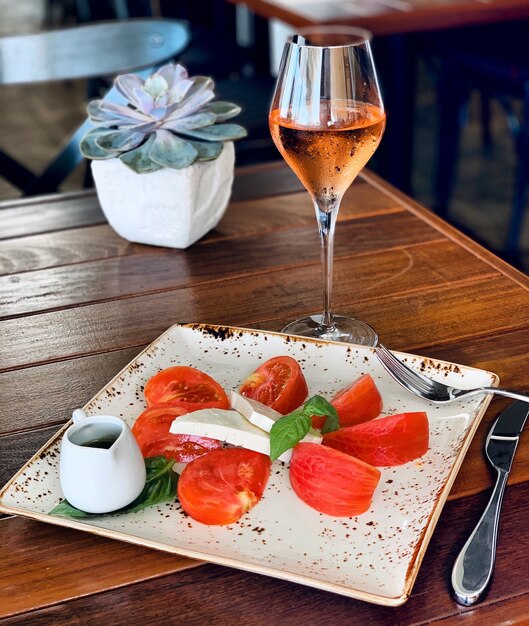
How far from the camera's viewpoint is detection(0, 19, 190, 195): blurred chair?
1633 mm

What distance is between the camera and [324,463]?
22.2 inches

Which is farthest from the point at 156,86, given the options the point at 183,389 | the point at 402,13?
the point at 402,13

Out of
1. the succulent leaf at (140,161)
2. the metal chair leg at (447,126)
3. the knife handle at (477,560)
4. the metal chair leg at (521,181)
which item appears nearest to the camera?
the knife handle at (477,560)

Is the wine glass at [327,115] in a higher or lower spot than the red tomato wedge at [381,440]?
higher

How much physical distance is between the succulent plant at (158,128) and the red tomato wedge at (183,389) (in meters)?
0.37

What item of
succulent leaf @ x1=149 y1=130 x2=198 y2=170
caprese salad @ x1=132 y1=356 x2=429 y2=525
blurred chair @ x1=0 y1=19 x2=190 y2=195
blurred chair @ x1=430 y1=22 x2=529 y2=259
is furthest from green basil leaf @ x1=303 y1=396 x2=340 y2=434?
blurred chair @ x1=430 y1=22 x2=529 y2=259

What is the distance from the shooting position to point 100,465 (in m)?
0.54

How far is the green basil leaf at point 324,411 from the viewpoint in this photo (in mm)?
590

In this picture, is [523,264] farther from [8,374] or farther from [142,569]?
[142,569]

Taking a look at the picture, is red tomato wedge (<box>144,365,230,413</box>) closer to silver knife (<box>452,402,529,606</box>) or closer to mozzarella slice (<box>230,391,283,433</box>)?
mozzarella slice (<box>230,391,283,433</box>)

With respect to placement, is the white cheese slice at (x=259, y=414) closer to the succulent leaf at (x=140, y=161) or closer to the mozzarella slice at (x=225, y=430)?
the mozzarella slice at (x=225, y=430)

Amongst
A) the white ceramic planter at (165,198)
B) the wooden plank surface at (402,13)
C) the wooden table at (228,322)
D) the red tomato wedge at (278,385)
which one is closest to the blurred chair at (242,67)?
the wooden plank surface at (402,13)

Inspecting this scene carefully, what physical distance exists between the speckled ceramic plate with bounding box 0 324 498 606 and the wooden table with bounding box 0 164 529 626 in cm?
2

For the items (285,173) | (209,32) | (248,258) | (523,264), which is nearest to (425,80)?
(209,32)
